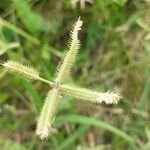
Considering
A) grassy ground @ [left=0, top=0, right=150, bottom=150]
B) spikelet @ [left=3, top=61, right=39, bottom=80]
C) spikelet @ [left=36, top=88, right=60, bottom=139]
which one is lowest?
grassy ground @ [left=0, top=0, right=150, bottom=150]

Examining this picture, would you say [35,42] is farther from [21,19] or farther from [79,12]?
[79,12]

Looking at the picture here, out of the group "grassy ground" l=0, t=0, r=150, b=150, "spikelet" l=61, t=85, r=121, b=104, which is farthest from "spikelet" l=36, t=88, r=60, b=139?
"grassy ground" l=0, t=0, r=150, b=150

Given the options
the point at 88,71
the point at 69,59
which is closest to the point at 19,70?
the point at 69,59

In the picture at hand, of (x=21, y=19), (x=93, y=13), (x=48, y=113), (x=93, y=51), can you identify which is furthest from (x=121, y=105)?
(x=48, y=113)

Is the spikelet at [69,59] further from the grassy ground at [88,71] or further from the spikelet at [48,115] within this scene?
the grassy ground at [88,71]

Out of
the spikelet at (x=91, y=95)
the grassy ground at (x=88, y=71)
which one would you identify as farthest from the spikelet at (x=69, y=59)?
the grassy ground at (x=88, y=71)

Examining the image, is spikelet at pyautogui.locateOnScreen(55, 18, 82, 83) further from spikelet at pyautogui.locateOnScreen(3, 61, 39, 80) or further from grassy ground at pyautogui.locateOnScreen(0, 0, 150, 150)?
grassy ground at pyautogui.locateOnScreen(0, 0, 150, 150)
